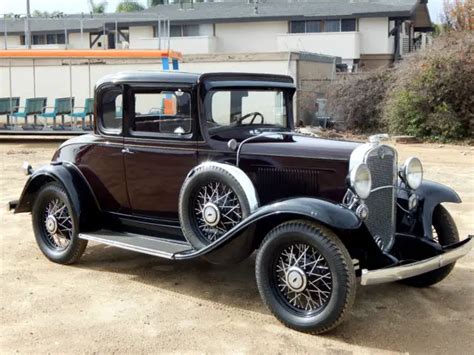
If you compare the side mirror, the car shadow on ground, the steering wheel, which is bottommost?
the car shadow on ground

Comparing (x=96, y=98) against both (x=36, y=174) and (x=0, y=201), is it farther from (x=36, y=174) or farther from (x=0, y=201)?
(x=0, y=201)

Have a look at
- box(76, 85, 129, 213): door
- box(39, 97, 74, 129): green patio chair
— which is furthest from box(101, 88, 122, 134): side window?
box(39, 97, 74, 129): green patio chair

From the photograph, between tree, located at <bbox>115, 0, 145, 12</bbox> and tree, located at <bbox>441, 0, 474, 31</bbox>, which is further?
tree, located at <bbox>115, 0, 145, 12</bbox>

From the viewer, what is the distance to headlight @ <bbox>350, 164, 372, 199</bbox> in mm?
4297

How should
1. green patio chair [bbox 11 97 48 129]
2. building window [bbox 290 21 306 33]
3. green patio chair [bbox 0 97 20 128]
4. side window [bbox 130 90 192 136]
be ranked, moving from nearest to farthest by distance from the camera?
side window [bbox 130 90 192 136], green patio chair [bbox 11 97 48 129], green patio chair [bbox 0 97 20 128], building window [bbox 290 21 306 33]

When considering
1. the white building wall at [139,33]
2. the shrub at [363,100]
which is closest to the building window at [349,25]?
the white building wall at [139,33]

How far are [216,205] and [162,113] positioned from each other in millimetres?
1148

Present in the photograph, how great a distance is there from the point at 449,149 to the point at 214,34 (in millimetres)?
22548

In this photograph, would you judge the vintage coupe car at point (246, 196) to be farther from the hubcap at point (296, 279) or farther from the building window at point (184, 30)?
the building window at point (184, 30)

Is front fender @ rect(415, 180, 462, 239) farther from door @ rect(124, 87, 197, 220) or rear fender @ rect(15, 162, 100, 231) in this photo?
rear fender @ rect(15, 162, 100, 231)

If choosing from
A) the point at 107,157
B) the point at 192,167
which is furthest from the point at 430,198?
the point at 107,157

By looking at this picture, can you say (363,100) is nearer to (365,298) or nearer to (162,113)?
(162,113)

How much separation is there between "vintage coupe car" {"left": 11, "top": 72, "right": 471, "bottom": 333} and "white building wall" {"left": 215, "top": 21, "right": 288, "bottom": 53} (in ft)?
96.7

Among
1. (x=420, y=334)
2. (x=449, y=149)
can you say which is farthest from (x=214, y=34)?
(x=420, y=334)
